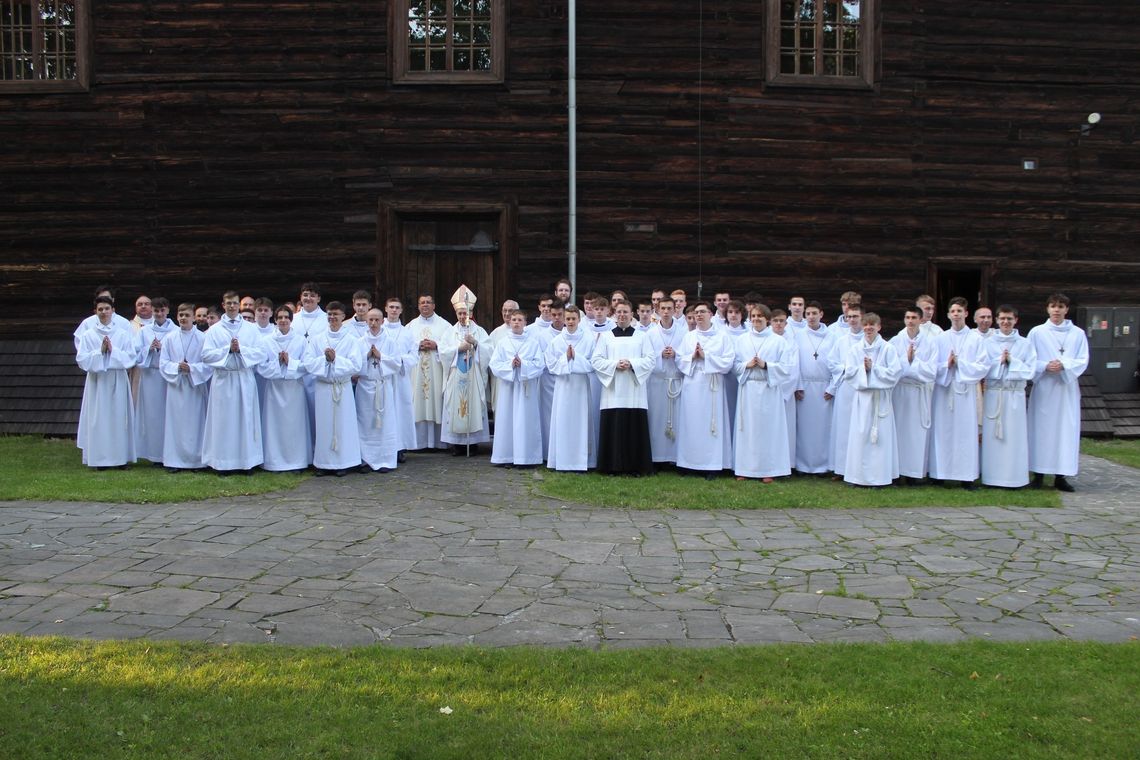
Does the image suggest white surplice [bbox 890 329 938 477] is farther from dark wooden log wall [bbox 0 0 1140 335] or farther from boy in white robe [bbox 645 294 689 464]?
dark wooden log wall [bbox 0 0 1140 335]

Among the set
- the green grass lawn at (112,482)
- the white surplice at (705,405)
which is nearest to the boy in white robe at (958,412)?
the white surplice at (705,405)

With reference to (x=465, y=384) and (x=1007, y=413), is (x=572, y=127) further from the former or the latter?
(x=1007, y=413)

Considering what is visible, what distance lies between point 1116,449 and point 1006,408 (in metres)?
4.15

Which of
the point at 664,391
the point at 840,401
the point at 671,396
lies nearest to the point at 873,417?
the point at 840,401

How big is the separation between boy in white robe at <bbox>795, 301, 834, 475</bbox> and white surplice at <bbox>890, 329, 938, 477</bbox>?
973mm

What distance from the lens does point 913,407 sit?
11227 millimetres

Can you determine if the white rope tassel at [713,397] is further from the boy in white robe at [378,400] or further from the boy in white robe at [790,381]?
the boy in white robe at [378,400]

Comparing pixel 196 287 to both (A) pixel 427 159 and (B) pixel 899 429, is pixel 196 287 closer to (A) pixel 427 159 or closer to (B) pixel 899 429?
(A) pixel 427 159

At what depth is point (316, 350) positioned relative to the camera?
37.8 feet

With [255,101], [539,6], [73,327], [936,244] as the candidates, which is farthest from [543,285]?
[73,327]

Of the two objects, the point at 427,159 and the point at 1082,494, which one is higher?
the point at 427,159

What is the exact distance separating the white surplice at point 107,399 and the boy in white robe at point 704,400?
20.5 feet

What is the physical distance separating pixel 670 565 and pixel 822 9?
10951 mm

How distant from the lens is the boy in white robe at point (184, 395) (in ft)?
38.4
